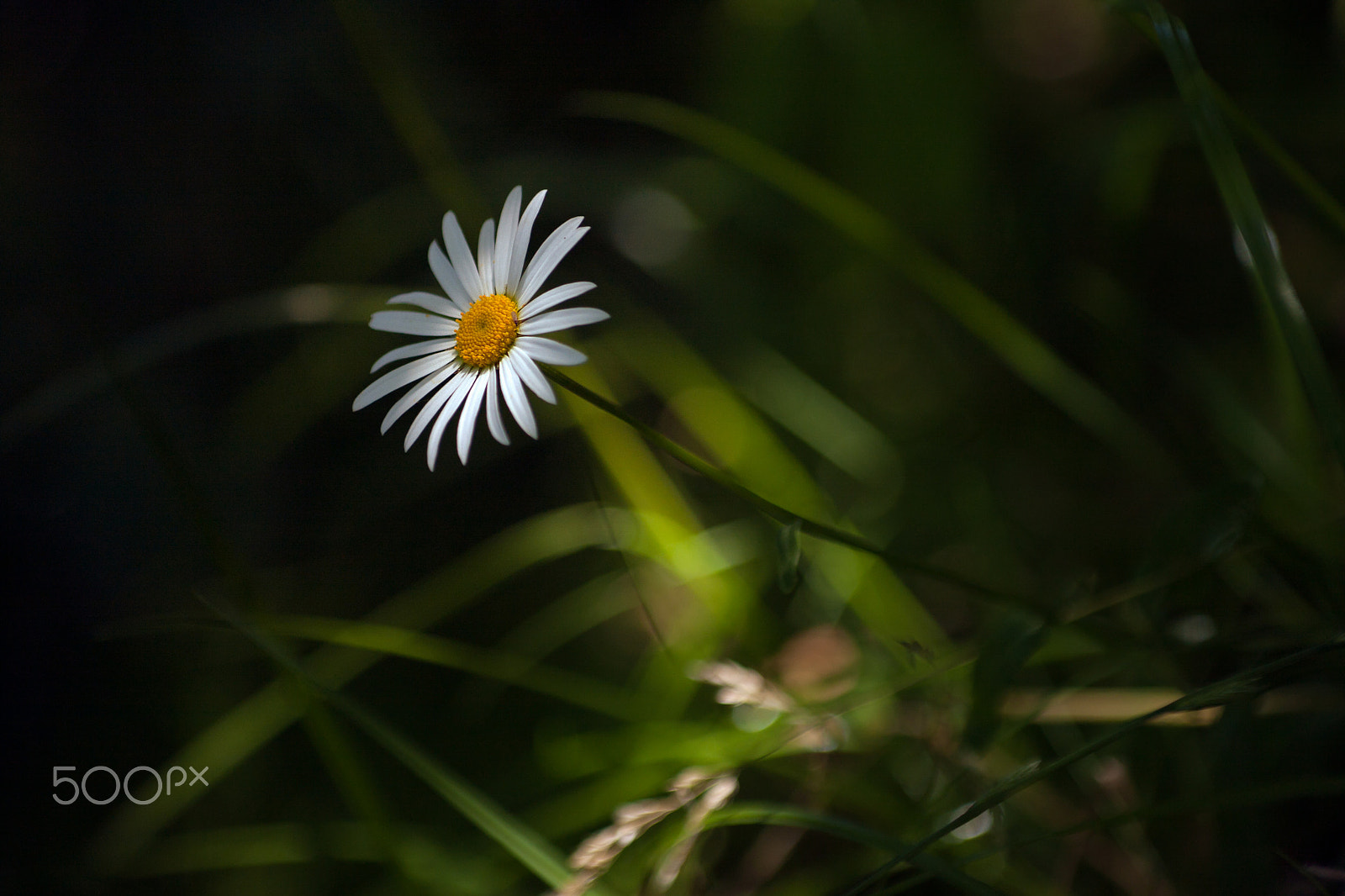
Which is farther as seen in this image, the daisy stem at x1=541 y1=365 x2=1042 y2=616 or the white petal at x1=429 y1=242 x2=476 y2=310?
the white petal at x1=429 y1=242 x2=476 y2=310

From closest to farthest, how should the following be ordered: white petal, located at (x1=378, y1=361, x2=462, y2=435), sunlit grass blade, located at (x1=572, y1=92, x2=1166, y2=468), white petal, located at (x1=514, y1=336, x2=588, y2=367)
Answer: white petal, located at (x1=514, y1=336, x2=588, y2=367)
white petal, located at (x1=378, y1=361, x2=462, y2=435)
sunlit grass blade, located at (x1=572, y1=92, x2=1166, y2=468)

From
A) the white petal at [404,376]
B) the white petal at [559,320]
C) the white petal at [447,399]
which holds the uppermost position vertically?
the white petal at [404,376]

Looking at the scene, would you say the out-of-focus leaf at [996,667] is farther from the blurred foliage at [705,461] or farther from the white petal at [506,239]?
the white petal at [506,239]

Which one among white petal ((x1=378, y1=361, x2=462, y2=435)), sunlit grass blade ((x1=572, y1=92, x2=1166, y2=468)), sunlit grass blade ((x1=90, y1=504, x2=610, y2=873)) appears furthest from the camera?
sunlit grass blade ((x1=90, y1=504, x2=610, y2=873))

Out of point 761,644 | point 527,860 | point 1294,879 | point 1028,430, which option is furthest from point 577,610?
point 1294,879

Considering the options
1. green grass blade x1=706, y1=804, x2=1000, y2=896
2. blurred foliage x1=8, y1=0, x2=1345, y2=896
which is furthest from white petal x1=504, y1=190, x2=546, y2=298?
green grass blade x1=706, y1=804, x2=1000, y2=896

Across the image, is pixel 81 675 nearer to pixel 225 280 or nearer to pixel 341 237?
pixel 225 280

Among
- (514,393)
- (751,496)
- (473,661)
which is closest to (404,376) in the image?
(514,393)

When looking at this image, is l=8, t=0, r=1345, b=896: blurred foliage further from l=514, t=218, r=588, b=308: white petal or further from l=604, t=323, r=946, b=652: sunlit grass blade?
l=514, t=218, r=588, b=308: white petal

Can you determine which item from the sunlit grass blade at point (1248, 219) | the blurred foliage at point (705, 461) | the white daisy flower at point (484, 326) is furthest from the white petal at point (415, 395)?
the sunlit grass blade at point (1248, 219)

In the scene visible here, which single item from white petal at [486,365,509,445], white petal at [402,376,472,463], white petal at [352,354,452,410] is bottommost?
white petal at [486,365,509,445]
